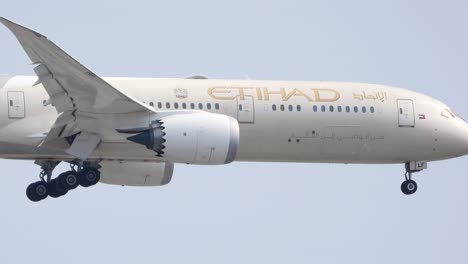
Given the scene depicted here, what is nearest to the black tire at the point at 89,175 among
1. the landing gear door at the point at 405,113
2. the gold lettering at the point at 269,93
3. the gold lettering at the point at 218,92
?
the gold lettering at the point at 218,92

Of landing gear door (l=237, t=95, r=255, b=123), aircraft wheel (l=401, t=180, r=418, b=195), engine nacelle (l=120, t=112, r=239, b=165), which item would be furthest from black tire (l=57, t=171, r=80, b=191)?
aircraft wheel (l=401, t=180, r=418, b=195)

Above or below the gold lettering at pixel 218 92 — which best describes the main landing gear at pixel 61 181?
below

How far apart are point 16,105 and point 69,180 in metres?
2.95

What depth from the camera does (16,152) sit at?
45.8 m

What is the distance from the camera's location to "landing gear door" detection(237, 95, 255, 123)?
46938 mm

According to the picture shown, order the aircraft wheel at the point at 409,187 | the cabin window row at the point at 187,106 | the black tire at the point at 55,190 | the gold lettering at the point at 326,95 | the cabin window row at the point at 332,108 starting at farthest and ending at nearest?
the aircraft wheel at the point at 409,187 → the gold lettering at the point at 326,95 → the cabin window row at the point at 332,108 → the black tire at the point at 55,190 → the cabin window row at the point at 187,106

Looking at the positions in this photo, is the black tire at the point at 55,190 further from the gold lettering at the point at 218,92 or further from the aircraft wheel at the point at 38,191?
the gold lettering at the point at 218,92

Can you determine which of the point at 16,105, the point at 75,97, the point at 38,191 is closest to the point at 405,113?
the point at 75,97

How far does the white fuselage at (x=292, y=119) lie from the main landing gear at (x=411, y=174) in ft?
1.13

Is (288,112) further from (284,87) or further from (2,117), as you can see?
(2,117)

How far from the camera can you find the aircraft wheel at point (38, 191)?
4778 centimetres

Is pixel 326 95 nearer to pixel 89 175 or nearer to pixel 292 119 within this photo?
pixel 292 119

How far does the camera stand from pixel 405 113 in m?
49.4

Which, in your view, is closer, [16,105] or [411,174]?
[16,105]
